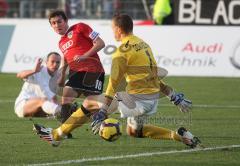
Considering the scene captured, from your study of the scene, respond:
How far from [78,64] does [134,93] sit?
6.18ft

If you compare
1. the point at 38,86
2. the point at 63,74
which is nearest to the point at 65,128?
the point at 63,74

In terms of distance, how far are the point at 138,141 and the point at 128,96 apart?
856 millimetres

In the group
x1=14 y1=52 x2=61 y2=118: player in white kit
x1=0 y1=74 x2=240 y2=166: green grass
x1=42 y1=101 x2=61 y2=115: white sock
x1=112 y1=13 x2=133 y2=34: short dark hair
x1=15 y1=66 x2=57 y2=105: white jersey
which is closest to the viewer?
x1=0 y1=74 x2=240 y2=166: green grass

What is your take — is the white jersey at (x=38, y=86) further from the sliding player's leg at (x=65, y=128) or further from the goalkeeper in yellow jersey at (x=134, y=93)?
the sliding player's leg at (x=65, y=128)

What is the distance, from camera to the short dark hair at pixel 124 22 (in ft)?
34.8

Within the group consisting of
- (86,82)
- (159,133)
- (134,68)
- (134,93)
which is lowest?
(159,133)

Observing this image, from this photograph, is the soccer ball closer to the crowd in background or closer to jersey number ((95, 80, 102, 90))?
jersey number ((95, 80, 102, 90))

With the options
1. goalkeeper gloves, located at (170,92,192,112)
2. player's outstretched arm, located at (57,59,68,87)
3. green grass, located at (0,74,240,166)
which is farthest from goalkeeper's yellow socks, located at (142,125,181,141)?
player's outstretched arm, located at (57,59,68,87)

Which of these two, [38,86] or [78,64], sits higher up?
[78,64]

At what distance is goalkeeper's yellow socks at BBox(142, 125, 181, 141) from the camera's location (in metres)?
10.9

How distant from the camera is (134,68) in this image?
10.8 m

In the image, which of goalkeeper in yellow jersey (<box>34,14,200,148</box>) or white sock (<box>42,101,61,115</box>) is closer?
goalkeeper in yellow jersey (<box>34,14,200,148</box>)

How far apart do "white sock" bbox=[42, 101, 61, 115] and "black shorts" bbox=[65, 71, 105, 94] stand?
61 centimetres

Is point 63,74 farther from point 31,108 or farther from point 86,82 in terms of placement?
point 31,108
